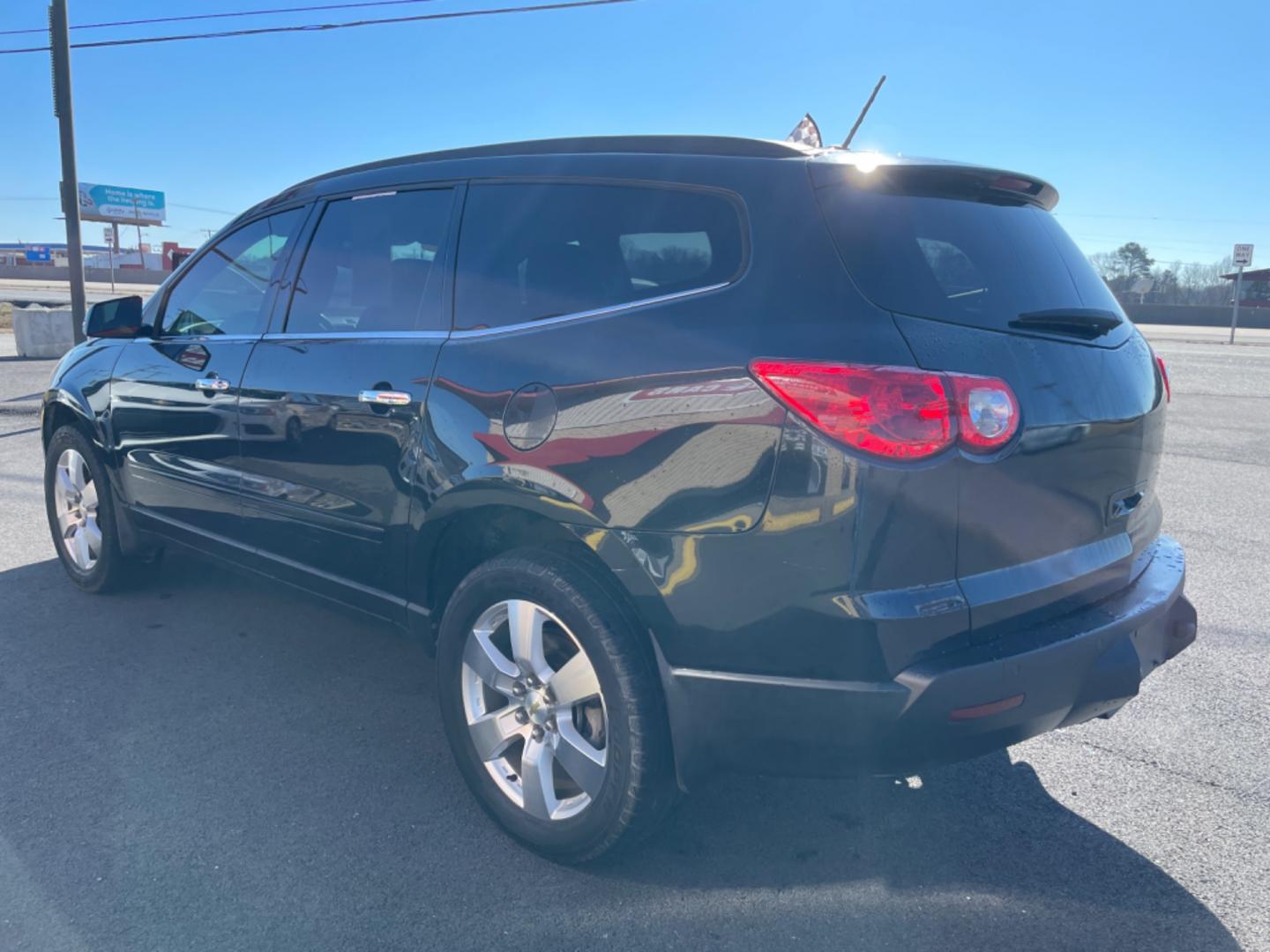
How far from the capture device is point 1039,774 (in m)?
3.18

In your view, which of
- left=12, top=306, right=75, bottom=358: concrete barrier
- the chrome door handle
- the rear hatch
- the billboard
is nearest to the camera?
the rear hatch

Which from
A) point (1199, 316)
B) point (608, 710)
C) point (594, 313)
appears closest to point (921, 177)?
point (594, 313)

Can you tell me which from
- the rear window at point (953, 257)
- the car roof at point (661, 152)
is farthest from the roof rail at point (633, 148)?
the rear window at point (953, 257)

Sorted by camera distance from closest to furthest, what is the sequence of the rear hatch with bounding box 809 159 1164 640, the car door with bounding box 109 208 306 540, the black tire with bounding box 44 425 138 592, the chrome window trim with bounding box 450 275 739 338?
1. the rear hatch with bounding box 809 159 1164 640
2. the chrome window trim with bounding box 450 275 739 338
3. the car door with bounding box 109 208 306 540
4. the black tire with bounding box 44 425 138 592

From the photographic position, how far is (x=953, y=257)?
2.44 metres

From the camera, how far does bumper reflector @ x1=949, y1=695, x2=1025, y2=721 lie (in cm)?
216

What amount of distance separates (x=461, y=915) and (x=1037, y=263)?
7.42 feet

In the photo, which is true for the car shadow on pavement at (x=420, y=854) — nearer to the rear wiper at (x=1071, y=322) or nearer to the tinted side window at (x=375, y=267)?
the tinted side window at (x=375, y=267)

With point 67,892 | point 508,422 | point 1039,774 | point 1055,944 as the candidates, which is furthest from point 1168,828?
point 67,892

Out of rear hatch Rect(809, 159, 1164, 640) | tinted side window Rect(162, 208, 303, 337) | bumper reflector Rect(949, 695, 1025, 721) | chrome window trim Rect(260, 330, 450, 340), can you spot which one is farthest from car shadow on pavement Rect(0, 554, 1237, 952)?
tinted side window Rect(162, 208, 303, 337)

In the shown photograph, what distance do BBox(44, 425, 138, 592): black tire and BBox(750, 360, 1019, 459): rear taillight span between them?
12.0 feet

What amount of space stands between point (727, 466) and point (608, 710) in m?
0.70

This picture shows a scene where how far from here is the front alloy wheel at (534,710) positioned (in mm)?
2580

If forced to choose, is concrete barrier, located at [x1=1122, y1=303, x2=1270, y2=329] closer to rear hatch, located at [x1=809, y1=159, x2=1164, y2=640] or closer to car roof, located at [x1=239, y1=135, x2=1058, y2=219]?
rear hatch, located at [x1=809, y1=159, x2=1164, y2=640]
